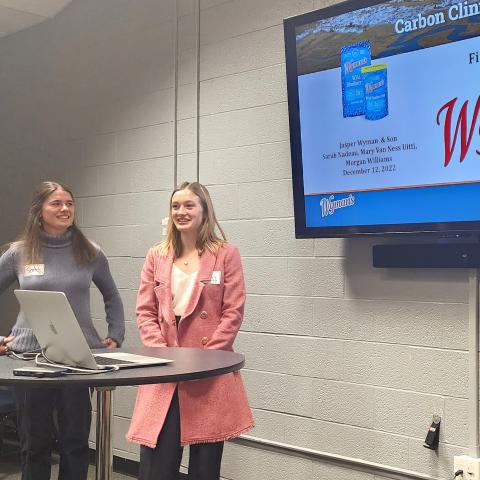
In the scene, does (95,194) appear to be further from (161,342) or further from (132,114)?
(161,342)

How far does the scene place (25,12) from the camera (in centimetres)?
477

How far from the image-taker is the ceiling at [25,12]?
4633 mm

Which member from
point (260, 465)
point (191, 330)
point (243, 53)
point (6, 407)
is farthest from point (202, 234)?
point (6, 407)

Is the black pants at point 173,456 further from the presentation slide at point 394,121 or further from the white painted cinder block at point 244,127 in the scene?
the white painted cinder block at point 244,127

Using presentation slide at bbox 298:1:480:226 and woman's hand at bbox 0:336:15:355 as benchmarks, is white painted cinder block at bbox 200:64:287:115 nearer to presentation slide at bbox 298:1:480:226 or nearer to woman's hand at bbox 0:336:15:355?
presentation slide at bbox 298:1:480:226

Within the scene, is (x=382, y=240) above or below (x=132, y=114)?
below

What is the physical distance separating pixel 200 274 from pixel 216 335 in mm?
248

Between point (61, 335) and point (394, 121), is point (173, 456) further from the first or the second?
point (394, 121)

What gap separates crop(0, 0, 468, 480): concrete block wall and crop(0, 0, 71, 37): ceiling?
0.07 meters

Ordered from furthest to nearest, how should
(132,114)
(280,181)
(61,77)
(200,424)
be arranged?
(61,77), (132,114), (280,181), (200,424)

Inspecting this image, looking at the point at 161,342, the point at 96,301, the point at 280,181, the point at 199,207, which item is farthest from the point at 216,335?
the point at 96,301

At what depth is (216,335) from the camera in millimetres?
2826

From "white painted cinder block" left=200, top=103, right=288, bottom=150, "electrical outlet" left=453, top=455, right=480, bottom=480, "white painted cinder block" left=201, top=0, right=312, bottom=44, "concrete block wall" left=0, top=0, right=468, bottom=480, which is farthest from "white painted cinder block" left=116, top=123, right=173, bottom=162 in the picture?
"electrical outlet" left=453, top=455, right=480, bottom=480

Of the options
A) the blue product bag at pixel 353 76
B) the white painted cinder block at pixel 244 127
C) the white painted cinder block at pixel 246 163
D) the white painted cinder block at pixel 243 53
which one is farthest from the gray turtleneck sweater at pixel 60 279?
the blue product bag at pixel 353 76
